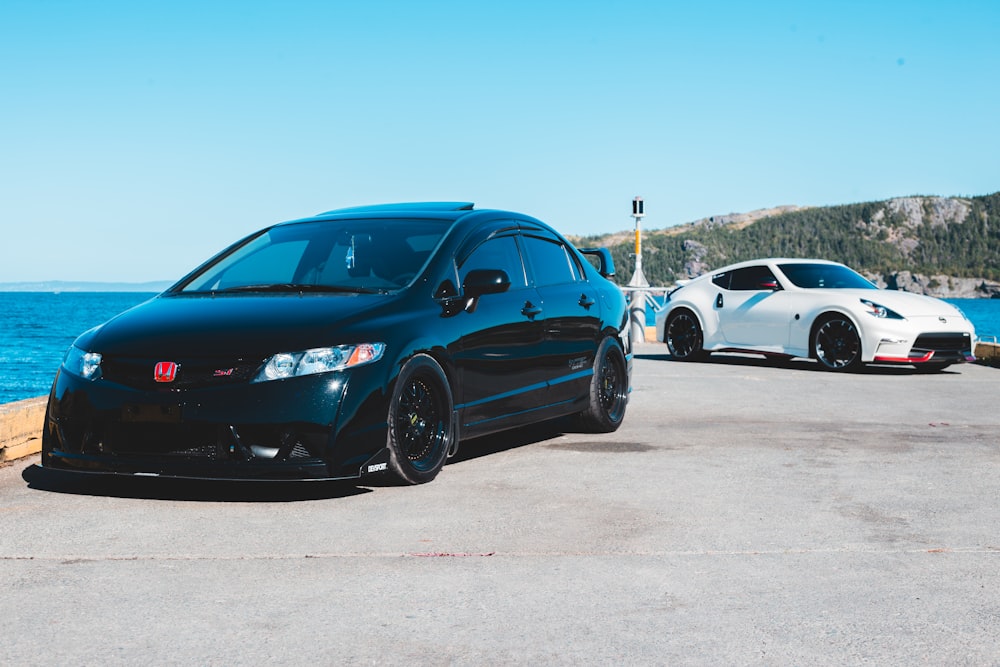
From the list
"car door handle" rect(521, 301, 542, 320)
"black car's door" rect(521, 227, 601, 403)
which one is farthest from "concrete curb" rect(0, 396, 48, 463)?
"black car's door" rect(521, 227, 601, 403)

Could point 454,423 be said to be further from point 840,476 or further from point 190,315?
point 840,476

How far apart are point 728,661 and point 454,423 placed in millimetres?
3391

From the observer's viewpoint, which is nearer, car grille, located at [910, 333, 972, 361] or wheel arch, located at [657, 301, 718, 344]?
car grille, located at [910, 333, 972, 361]

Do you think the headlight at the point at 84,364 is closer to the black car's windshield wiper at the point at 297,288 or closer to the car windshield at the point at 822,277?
the black car's windshield wiper at the point at 297,288

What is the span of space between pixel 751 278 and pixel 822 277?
3.10 feet

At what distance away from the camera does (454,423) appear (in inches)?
263

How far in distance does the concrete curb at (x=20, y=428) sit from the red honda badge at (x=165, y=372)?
2.06 metres

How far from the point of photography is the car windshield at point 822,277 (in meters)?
15.2

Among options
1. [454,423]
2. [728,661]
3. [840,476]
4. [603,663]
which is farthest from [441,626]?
[840,476]

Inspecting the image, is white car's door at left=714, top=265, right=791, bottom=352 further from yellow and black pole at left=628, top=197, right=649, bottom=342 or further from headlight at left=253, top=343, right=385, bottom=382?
headlight at left=253, top=343, right=385, bottom=382

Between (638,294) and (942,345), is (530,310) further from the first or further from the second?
(638,294)

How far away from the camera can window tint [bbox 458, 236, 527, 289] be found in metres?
7.25

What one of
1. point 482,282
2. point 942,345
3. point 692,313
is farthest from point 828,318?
point 482,282

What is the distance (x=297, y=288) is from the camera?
6746 mm
